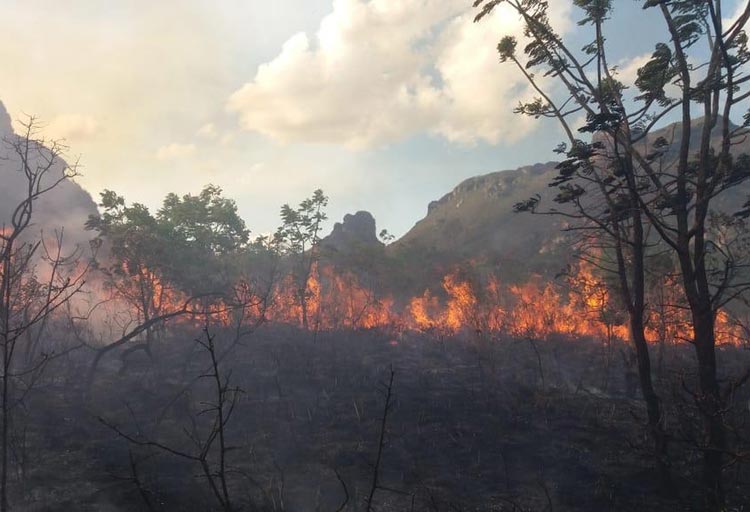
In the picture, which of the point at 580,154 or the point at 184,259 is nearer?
the point at 580,154

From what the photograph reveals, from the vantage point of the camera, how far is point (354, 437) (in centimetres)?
1586

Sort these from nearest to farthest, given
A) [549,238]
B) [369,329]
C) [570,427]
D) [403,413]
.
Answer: [570,427]
[403,413]
[369,329]
[549,238]

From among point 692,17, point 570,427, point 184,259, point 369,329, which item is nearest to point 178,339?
point 184,259

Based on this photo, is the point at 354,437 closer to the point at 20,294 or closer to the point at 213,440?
the point at 213,440

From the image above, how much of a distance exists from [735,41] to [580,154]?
13.1ft

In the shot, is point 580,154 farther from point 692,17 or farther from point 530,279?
point 530,279

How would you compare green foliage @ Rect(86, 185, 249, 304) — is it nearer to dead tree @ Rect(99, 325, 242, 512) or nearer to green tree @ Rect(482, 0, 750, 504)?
dead tree @ Rect(99, 325, 242, 512)

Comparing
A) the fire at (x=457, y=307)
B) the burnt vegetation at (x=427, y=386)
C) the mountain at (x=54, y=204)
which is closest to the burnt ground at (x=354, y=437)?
the burnt vegetation at (x=427, y=386)

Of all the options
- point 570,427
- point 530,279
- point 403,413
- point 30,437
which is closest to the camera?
point 30,437

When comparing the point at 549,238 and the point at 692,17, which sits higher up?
the point at 549,238

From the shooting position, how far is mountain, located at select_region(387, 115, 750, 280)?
57594mm

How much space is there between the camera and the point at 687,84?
9711 millimetres

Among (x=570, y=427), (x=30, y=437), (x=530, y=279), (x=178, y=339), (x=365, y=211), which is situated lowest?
(x=570, y=427)

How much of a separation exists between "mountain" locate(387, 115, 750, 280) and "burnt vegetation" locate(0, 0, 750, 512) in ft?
33.1
